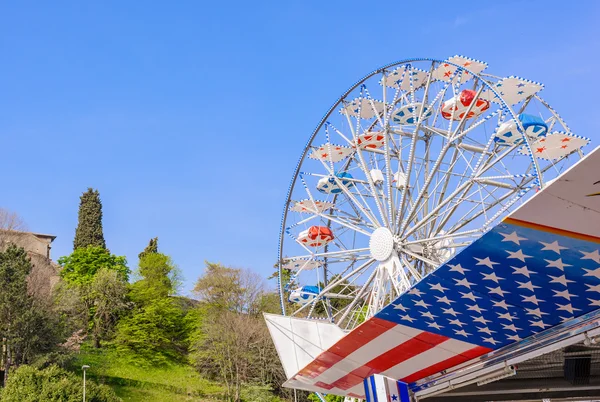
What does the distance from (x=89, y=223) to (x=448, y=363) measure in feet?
175

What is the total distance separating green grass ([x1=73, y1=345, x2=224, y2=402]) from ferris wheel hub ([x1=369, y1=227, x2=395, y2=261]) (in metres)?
21.0

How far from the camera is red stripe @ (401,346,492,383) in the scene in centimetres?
1287

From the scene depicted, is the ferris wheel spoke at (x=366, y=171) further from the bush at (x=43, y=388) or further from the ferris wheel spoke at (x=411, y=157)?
the bush at (x=43, y=388)

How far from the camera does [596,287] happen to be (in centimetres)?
1011

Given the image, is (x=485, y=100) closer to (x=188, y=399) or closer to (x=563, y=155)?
(x=563, y=155)

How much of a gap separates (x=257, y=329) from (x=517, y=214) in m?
35.2

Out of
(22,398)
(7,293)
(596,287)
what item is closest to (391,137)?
(596,287)

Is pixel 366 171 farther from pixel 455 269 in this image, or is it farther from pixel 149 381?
pixel 149 381

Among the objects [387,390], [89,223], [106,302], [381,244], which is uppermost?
[89,223]

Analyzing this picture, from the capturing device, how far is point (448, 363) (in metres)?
13.7

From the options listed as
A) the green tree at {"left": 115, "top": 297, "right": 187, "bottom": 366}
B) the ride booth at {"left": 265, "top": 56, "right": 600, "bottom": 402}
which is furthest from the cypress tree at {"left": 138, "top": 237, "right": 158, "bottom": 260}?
the ride booth at {"left": 265, "top": 56, "right": 600, "bottom": 402}

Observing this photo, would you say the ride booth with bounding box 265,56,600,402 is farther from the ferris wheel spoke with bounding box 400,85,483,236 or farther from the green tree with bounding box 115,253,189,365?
the green tree with bounding box 115,253,189,365

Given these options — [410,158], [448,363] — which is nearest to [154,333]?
[410,158]

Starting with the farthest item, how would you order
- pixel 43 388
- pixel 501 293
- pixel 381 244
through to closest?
pixel 43 388, pixel 381 244, pixel 501 293
